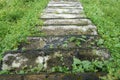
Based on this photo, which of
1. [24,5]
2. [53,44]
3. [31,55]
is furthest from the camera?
[24,5]

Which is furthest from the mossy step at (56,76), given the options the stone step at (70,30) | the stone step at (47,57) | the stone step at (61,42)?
the stone step at (70,30)

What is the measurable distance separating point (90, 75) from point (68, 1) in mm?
5871

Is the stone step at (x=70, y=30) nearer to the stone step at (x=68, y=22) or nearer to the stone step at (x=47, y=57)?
the stone step at (x=68, y=22)

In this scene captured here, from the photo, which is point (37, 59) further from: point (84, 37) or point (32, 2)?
point (32, 2)

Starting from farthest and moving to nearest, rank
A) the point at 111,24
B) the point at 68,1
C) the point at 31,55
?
the point at 68,1 → the point at 111,24 → the point at 31,55

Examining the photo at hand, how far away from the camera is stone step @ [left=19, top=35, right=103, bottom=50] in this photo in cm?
432

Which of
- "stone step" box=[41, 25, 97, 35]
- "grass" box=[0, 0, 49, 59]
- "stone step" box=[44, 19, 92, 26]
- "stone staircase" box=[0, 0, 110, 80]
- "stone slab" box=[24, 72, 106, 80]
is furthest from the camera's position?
"stone step" box=[44, 19, 92, 26]

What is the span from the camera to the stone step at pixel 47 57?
12.0 feet

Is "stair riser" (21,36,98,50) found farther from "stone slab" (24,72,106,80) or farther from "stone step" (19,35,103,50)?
"stone slab" (24,72,106,80)

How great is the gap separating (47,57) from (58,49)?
28cm

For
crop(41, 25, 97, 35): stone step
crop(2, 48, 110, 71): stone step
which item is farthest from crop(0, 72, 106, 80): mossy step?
crop(41, 25, 97, 35): stone step

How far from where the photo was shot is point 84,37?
4.64 metres

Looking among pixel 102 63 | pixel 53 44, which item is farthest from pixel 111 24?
pixel 102 63

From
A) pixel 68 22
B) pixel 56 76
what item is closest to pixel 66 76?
pixel 56 76
